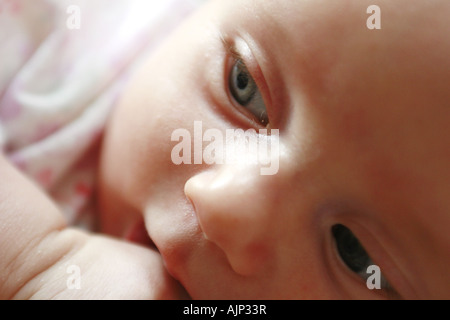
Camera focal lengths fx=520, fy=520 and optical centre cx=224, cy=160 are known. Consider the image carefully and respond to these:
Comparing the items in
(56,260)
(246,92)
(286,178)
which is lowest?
(56,260)

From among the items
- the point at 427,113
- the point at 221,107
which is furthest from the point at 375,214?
the point at 221,107

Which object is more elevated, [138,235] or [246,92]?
[246,92]

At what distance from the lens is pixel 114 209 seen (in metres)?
0.94

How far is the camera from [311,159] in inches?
27.8

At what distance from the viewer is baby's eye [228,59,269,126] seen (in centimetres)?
77

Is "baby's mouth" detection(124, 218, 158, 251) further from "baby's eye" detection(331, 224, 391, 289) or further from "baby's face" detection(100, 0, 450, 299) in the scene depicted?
"baby's eye" detection(331, 224, 391, 289)

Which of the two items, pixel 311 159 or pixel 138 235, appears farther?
pixel 138 235

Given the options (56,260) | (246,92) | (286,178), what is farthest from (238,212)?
(56,260)

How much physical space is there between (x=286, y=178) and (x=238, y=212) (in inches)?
3.2

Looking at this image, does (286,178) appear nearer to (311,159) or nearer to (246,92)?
(311,159)

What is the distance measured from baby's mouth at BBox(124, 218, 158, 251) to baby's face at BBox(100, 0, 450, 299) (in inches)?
3.2

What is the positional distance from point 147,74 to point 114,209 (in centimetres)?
25

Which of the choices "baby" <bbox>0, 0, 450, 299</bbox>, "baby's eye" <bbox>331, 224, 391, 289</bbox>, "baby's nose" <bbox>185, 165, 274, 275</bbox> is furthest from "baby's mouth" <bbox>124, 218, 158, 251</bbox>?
"baby's eye" <bbox>331, 224, 391, 289</bbox>

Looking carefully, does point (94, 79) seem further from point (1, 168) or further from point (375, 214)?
point (375, 214)
